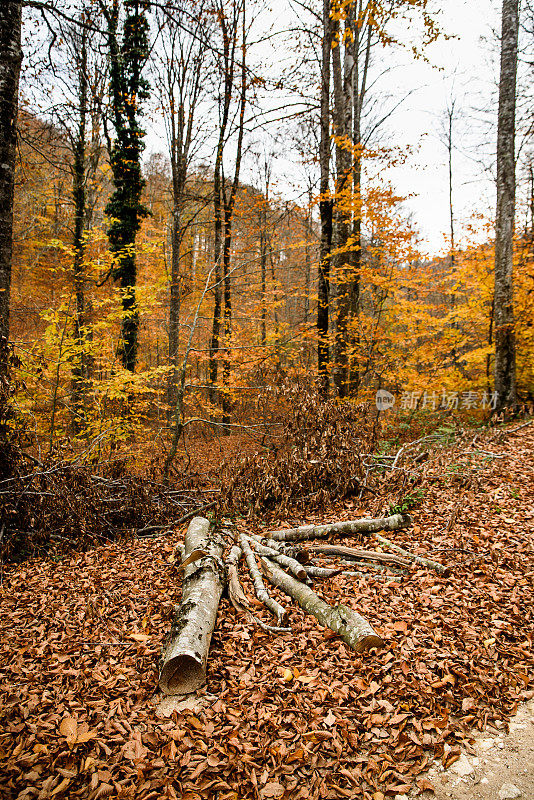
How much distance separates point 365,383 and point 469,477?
5825mm

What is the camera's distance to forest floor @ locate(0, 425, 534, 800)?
2146 millimetres

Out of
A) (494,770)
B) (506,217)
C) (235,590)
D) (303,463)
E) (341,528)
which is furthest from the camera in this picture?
(506,217)

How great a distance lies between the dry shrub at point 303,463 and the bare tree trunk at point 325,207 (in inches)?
77.9

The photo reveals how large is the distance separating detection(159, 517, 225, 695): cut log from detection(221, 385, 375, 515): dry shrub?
5.58 feet

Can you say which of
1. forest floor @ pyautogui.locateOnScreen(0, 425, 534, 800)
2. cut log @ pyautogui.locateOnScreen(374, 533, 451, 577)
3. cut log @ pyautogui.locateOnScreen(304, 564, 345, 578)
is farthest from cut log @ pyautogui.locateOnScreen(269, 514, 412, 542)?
cut log @ pyautogui.locateOnScreen(304, 564, 345, 578)

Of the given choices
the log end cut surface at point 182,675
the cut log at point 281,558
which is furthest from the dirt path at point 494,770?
the cut log at point 281,558

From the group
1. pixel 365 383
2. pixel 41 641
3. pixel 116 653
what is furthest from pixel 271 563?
pixel 365 383

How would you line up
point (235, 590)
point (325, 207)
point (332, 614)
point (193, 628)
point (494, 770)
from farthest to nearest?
point (325, 207), point (235, 590), point (332, 614), point (193, 628), point (494, 770)

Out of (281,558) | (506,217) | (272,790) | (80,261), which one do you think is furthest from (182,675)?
(506,217)

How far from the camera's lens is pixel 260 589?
380 cm

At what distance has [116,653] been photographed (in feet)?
9.98

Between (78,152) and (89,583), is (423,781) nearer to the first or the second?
(89,583)

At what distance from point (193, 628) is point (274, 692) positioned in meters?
0.71

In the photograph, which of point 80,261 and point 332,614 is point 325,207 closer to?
point 80,261
